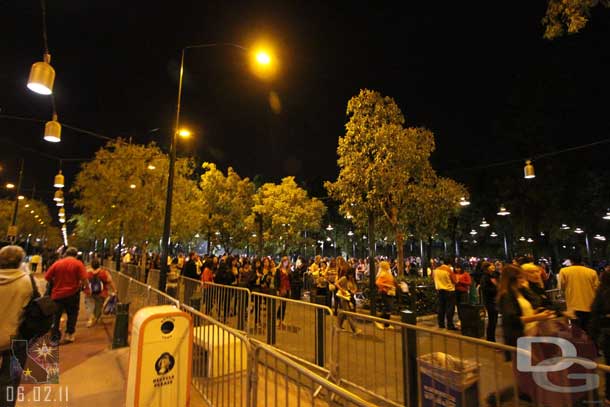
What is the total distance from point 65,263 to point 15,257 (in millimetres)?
3362

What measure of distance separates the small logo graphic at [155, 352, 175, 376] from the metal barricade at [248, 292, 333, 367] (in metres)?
2.37

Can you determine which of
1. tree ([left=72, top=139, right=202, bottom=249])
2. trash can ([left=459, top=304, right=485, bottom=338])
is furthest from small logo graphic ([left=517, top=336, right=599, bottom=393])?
tree ([left=72, top=139, right=202, bottom=249])

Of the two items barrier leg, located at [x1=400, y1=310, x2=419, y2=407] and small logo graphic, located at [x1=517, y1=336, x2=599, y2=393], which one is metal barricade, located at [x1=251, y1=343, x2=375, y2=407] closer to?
barrier leg, located at [x1=400, y1=310, x2=419, y2=407]

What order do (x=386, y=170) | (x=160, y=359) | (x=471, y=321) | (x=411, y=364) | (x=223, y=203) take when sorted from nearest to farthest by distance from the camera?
(x=160, y=359)
(x=411, y=364)
(x=471, y=321)
(x=386, y=170)
(x=223, y=203)

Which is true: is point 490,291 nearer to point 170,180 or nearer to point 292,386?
point 292,386

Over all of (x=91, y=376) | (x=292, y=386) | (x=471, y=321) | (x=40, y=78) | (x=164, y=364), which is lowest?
(x=91, y=376)

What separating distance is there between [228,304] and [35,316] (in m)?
3.99

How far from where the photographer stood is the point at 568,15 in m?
4.92

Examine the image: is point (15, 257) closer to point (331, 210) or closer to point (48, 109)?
point (48, 109)

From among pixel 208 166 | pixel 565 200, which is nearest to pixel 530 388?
pixel 565 200

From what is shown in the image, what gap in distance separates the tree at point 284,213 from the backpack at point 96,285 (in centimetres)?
1538

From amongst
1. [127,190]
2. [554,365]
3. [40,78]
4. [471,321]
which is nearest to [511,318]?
[554,365]

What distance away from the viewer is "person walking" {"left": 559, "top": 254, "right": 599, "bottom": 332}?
652cm

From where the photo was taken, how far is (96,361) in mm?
6039
